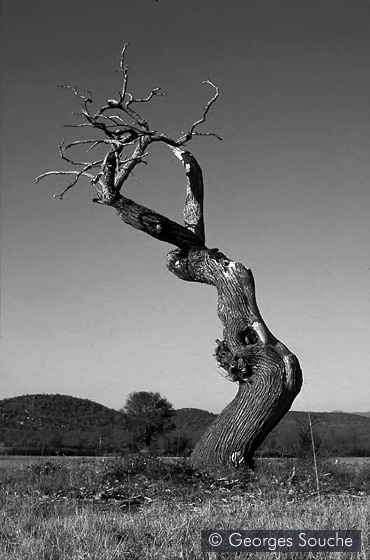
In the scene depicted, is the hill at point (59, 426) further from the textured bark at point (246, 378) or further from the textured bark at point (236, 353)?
the textured bark at point (246, 378)

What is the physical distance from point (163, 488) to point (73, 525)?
3.97 meters

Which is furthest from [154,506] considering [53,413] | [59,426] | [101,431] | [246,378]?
[53,413]

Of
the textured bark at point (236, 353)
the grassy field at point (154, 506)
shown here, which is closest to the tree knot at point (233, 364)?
the textured bark at point (236, 353)

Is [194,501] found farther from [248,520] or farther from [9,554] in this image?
[9,554]

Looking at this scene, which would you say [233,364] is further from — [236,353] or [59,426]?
[59,426]

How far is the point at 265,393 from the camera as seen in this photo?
12406 mm

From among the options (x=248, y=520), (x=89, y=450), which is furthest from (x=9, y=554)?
(x=89, y=450)
